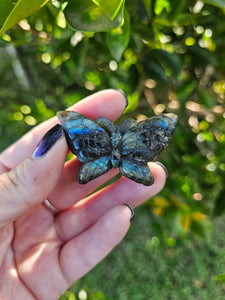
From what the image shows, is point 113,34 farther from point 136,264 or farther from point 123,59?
point 136,264

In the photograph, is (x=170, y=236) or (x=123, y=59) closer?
(x=123, y=59)

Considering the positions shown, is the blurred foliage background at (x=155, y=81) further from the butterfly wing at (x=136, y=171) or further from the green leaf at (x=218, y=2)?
the butterfly wing at (x=136, y=171)

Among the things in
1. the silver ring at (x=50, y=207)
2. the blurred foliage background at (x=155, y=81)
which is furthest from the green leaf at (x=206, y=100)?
the silver ring at (x=50, y=207)

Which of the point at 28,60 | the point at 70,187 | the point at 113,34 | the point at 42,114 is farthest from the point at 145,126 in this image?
the point at 28,60

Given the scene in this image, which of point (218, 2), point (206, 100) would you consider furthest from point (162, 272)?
point (218, 2)

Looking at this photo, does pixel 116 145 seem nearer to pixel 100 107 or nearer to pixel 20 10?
pixel 100 107

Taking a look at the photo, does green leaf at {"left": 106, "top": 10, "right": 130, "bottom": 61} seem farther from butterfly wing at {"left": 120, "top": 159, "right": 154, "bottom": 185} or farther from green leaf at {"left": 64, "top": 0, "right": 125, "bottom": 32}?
butterfly wing at {"left": 120, "top": 159, "right": 154, "bottom": 185}

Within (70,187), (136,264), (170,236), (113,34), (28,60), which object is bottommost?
(136,264)
